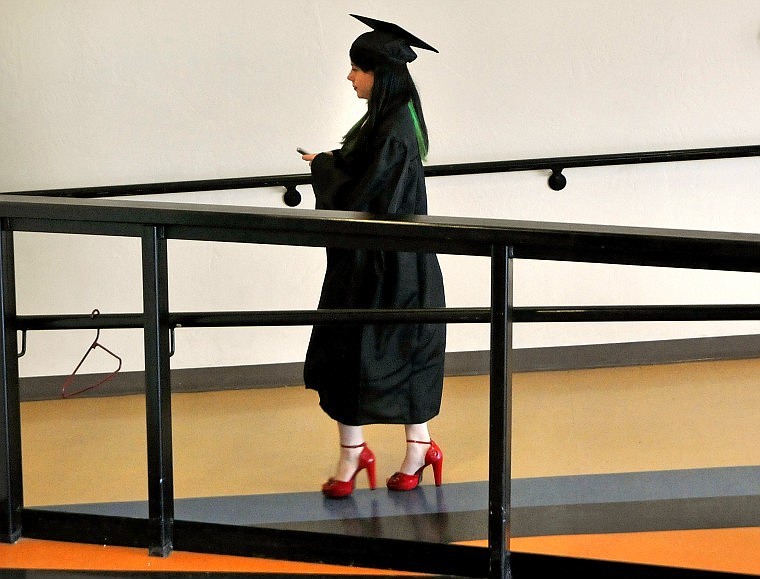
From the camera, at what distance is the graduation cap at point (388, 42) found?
2695mm

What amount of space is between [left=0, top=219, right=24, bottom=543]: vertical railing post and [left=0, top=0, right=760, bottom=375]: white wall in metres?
2.00

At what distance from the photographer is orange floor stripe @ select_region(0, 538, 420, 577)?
180cm

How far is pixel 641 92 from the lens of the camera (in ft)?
12.6

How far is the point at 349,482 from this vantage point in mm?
2521

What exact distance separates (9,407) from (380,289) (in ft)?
3.31

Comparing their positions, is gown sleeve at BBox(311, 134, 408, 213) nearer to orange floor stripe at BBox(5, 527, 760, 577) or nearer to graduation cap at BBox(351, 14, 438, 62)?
graduation cap at BBox(351, 14, 438, 62)

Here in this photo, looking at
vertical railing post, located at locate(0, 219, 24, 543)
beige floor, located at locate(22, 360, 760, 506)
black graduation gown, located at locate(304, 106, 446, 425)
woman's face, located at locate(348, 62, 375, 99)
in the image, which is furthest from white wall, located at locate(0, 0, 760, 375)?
vertical railing post, located at locate(0, 219, 24, 543)

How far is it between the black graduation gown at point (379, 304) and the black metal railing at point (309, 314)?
2.57ft

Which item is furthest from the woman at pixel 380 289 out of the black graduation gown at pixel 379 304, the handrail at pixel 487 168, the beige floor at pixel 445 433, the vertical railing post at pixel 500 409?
the handrail at pixel 487 168

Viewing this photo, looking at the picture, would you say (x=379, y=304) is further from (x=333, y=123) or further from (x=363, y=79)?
(x=333, y=123)

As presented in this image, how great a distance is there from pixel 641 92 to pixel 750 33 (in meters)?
0.44

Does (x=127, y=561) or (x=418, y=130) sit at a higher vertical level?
(x=418, y=130)

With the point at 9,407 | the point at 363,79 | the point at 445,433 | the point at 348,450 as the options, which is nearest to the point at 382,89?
the point at 363,79

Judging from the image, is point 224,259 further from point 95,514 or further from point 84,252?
point 95,514
